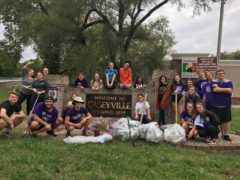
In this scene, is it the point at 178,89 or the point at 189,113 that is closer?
the point at 189,113

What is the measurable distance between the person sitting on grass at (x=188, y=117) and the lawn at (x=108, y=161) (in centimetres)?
86

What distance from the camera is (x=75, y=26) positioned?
2283 cm

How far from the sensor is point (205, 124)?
8570mm

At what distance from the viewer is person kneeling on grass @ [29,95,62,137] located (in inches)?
331

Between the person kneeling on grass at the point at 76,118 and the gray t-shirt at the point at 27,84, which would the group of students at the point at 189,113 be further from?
the gray t-shirt at the point at 27,84

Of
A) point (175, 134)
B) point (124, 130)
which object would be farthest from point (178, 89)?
point (124, 130)

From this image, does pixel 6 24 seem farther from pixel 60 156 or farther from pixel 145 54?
pixel 60 156

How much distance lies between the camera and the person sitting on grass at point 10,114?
8172mm

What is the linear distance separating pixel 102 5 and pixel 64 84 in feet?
36.2

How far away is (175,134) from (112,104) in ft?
12.0

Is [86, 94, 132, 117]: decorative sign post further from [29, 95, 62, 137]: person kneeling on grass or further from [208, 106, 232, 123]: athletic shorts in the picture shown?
[208, 106, 232, 123]: athletic shorts

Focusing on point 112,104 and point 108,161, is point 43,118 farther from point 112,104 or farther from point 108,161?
point 112,104

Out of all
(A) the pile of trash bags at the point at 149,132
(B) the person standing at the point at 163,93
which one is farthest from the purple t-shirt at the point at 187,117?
(B) the person standing at the point at 163,93

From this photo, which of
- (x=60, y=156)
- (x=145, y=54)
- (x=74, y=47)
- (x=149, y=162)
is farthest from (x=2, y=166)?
(x=145, y=54)
